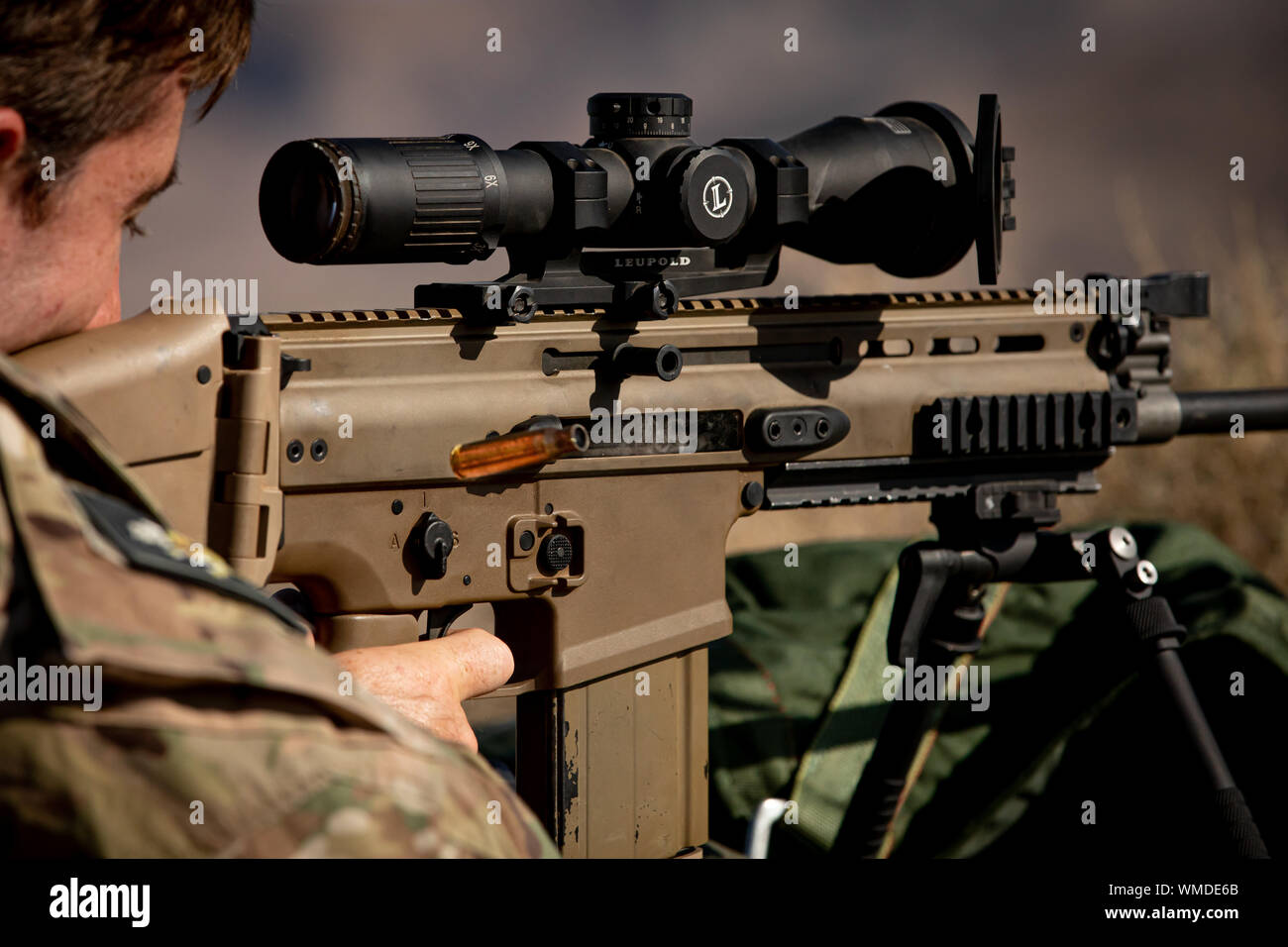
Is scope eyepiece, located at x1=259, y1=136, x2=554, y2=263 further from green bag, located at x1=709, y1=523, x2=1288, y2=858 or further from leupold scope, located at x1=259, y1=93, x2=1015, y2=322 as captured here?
green bag, located at x1=709, y1=523, x2=1288, y2=858

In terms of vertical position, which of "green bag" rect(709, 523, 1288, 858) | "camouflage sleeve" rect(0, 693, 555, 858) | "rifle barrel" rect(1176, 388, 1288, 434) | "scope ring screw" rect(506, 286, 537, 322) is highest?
"scope ring screw" rect(506, 286, 537, 322)

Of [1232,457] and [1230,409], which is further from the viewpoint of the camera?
[1232,457]

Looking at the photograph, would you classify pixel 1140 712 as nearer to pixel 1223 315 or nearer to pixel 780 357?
pixel 780 357

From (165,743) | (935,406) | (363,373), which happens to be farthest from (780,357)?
(165,743)

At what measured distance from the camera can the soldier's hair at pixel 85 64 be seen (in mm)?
1386

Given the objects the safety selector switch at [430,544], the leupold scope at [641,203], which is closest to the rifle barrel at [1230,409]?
the leupold scope at [641,203]

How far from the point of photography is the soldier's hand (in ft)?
6.36

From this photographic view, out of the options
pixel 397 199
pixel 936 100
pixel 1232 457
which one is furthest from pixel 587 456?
pixel 936 100

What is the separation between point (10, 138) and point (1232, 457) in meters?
4.26

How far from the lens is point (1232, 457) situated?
477cm

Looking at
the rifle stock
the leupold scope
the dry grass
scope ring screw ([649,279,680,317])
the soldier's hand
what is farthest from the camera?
the dry grass

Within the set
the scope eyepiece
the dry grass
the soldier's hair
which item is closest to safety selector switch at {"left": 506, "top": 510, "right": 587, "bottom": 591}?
the scope eyepiece

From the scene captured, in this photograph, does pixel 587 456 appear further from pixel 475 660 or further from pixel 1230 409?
pixel 1230 409

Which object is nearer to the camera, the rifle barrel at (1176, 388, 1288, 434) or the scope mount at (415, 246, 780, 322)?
the scope mount at (415, 246, 780, 322)
